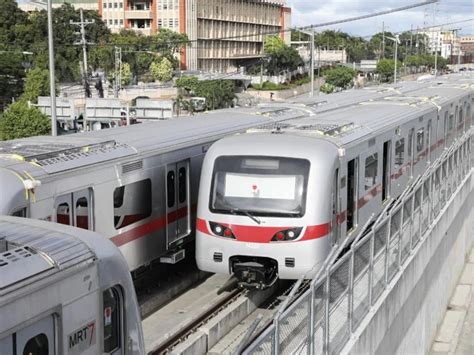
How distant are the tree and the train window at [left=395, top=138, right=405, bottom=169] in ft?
228

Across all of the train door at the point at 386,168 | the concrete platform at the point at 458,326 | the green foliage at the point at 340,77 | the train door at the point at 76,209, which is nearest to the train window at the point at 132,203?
the train door at the point at 76,209

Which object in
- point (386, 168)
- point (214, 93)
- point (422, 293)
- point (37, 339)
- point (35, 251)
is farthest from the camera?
point (214, 93)

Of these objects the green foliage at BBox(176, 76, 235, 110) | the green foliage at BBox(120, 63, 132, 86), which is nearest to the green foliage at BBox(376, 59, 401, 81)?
the green foliage at BBox(120, 63, 132, 86)

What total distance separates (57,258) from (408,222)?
10052 millimetres

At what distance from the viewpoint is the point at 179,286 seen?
551 inches

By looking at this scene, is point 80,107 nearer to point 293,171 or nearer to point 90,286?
point 293,171

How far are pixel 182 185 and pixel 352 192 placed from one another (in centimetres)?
313

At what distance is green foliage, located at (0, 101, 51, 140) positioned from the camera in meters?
35.9

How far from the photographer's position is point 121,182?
12.3 meters

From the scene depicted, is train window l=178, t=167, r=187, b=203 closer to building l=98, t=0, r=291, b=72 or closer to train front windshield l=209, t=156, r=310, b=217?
train front windshield l=209, t=156, r=310, b=217

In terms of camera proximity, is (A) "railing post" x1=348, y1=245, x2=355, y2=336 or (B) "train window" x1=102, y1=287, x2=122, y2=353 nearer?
A: (B) "train window" x1=102, y1=287, x2=122, y2=353

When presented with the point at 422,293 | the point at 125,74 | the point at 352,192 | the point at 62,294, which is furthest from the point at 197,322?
the point at 125,74

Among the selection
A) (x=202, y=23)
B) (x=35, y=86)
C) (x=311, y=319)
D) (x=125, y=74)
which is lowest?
(x=311, y=319)

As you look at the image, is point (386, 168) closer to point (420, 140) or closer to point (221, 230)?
point (420, 140)
